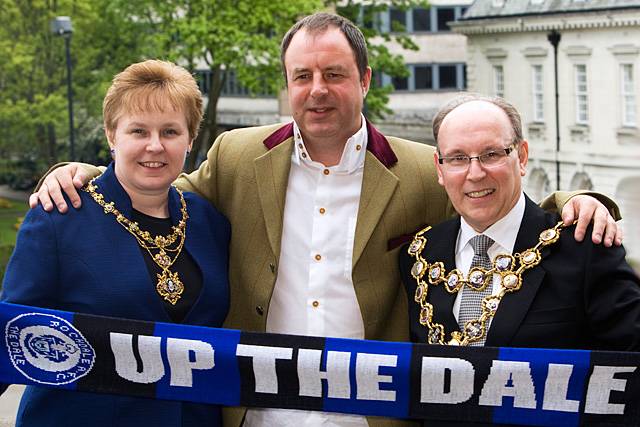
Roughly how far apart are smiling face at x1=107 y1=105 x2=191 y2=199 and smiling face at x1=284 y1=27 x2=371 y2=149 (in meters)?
0.63

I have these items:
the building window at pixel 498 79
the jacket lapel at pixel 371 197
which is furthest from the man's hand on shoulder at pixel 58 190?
the building window at pixel 498 79

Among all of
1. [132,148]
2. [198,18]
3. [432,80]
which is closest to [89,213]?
[132,148]

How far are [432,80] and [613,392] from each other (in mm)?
76110

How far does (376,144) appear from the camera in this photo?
21.3 ft

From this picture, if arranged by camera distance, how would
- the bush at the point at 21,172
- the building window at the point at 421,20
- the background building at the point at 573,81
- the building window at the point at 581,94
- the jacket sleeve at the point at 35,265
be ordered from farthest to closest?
the building window at the point at 421,20 → the building window at the point at 581,94 → the background building at the point at 573,81 → the bush at the point at 21,172 → the jacket sleeve at the point at 35,265

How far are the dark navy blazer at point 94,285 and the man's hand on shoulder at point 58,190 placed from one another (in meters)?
0.05

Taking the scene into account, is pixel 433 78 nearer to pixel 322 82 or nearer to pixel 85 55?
pixel 85 55

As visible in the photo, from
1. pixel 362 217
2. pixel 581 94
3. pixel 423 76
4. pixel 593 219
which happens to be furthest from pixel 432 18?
pixel 593 219

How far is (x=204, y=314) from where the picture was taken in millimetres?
5961

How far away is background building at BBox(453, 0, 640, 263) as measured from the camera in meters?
56.4

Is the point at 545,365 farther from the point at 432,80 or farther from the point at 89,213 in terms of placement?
the point at 432,80

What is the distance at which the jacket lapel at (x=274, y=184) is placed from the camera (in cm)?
637

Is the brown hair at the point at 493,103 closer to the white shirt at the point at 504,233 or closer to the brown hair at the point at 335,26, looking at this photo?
the white shirt at the point at 504,233

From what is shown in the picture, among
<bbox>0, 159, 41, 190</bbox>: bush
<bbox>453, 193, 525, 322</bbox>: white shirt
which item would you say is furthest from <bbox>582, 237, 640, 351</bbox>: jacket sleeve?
<bbox>0, 159, 41, 190</bbox>: bush
